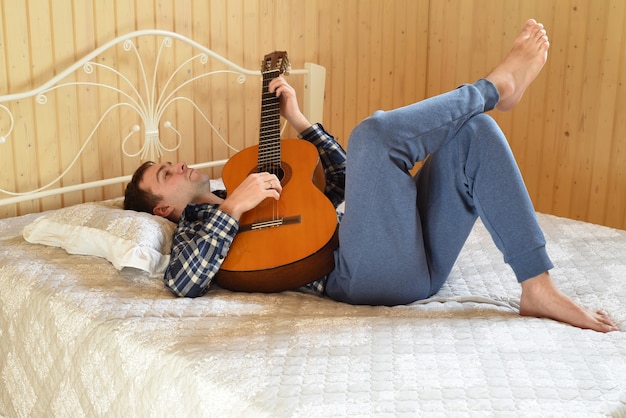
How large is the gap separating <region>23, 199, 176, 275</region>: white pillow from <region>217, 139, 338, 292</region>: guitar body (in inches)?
7.1

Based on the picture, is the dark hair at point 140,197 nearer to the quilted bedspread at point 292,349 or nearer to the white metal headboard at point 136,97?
the quilted bedspread at point 292,349

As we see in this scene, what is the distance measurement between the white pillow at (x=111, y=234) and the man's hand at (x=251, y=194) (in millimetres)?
195

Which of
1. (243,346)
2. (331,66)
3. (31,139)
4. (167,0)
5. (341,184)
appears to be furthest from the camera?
(331,66)

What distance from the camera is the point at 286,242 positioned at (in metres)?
1.78

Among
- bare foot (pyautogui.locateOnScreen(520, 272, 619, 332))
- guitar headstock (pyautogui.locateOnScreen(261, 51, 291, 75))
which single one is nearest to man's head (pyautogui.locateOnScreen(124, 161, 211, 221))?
guitar headstock (pyautogui.locateOnScreen(261, 51, 291, 75))

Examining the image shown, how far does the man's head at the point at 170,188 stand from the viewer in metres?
2.06

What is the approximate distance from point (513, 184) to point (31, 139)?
1.44 meters

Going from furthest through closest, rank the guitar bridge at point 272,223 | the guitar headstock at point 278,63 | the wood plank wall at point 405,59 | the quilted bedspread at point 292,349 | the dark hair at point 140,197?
the wood plank wall at point 405,59 → the guitar headstock at point 278,63 → the dark hair at point 140,197 → the guitar bridge at point 272,223 → the quilted bedspread at point 292,349

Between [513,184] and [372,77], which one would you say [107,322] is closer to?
[513,184]

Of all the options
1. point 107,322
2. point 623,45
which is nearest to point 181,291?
point 107,322

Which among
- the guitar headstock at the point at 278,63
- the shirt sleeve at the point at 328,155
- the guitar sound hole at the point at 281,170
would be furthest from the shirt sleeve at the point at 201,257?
the guitar headstock at the point at 278,63

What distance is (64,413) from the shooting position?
5.58 ft

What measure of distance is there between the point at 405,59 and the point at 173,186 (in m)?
1.74

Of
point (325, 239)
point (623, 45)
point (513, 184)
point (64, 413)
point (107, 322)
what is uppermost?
point (623, 45)
